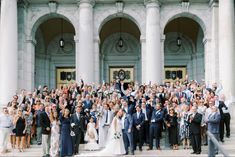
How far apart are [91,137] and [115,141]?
1.32 metres

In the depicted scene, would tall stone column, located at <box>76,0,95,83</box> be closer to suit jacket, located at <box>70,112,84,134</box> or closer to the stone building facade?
the stone building facade

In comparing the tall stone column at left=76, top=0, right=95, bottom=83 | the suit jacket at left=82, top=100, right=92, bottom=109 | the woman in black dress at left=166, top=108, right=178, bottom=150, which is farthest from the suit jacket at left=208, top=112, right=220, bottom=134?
the tall stone column at left=76, top=0, right=95, bottom=83

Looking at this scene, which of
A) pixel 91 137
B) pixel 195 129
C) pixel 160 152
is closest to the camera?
pixel 195 129

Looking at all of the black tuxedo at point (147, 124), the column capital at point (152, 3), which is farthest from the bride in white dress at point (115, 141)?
the column capital at point (152, 3)

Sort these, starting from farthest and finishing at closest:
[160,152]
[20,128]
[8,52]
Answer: [8,52] < [20,128] < [160,152]

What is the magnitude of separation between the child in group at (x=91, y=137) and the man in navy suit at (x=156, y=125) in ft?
7.27

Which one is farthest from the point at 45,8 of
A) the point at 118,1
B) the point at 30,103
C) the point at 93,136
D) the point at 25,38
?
the point at 93,136

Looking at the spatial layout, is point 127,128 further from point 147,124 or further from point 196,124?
point 196,124

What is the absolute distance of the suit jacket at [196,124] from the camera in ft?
59.5

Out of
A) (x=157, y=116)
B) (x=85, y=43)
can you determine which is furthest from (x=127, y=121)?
(x=85, y=43)

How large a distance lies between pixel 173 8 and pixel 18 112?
13.2m

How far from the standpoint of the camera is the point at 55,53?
3388 centimetres

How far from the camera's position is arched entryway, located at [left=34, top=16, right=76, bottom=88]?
1304 inches

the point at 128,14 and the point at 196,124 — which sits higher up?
the point at 128,14
